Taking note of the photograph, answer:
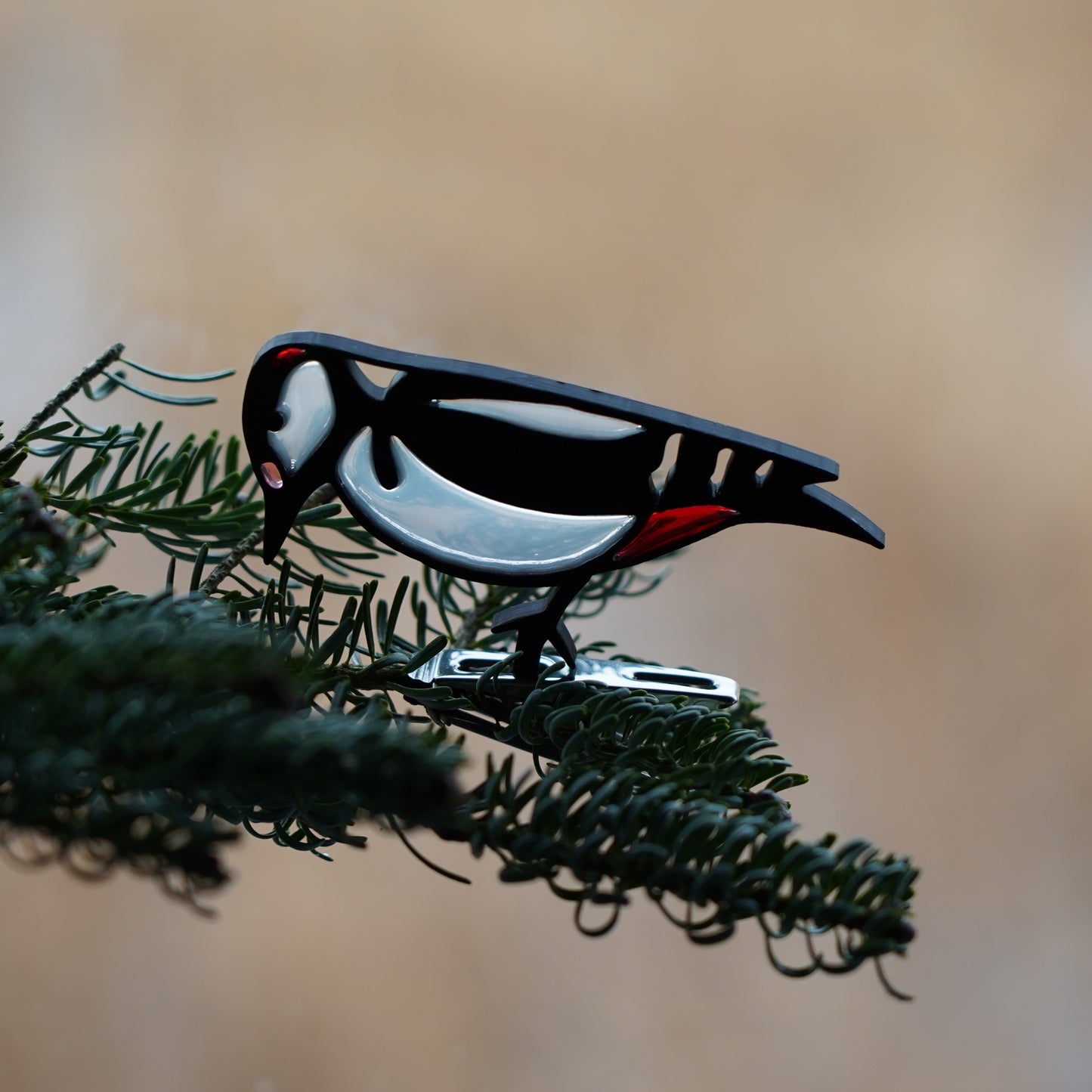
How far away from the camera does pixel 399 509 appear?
22cm

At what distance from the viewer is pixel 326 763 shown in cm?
10

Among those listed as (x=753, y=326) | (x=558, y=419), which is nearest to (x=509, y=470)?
(x=558, y=419)

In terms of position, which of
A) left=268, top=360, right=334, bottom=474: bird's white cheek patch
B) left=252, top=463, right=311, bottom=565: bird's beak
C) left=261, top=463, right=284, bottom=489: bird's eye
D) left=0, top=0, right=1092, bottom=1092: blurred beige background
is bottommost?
left=252, top=463, right=311, bottom=565: bird's beak

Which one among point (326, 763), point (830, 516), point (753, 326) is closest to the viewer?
point (326, 763)

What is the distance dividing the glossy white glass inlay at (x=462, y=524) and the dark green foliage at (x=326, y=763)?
0.02 metres

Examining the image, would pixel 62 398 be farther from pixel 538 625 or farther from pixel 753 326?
pixel 753 326

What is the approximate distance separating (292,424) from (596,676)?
0.25 ft

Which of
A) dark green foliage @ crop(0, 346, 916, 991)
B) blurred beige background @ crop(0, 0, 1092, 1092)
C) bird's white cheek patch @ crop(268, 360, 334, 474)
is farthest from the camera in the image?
blurred beige background @ crop(0, 0, 1092, 1092)

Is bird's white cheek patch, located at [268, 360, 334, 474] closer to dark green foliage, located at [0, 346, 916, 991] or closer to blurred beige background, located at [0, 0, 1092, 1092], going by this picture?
dark green foliage, located at [0, 346, 916, 991]

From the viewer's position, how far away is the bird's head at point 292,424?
196mm

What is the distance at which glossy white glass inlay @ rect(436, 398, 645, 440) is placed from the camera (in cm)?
20

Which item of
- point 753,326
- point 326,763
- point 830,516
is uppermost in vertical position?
point 753,326

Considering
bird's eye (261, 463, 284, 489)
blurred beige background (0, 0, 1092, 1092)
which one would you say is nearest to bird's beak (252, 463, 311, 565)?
bird's eye (261, 463, 284, 489)

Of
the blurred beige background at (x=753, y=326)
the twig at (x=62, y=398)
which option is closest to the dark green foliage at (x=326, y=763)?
the twig at (x=62, y=398)
